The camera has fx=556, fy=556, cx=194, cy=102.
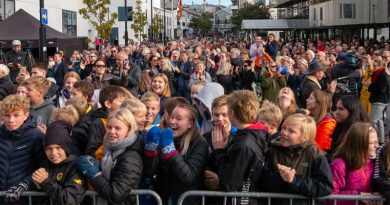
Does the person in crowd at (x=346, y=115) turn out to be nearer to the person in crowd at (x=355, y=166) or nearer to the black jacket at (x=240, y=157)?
the person in crowd at (x=355, y=166)

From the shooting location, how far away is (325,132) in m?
6.16

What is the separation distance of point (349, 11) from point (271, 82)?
26435 mm

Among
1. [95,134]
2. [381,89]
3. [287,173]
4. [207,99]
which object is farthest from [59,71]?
[287,173]

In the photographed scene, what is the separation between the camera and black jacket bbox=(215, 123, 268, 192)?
4496mm

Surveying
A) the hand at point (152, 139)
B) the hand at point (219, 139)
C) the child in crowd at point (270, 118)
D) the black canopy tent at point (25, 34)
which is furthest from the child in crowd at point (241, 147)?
the black canopy tent at point (25, 34)

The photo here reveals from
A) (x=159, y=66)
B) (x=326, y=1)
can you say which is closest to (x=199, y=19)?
(x=326, y=1)

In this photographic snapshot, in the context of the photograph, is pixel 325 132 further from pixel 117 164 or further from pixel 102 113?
pixel 117 164

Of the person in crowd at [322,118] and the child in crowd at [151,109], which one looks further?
the child in crowd at [151,109]

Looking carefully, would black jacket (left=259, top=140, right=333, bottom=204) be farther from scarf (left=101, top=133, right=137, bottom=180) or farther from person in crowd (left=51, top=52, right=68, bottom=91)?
person in crowd (left=51, top=52, right=68, bottom=91)

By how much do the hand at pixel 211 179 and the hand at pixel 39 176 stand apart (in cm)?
137

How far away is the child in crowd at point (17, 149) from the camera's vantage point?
4.93m

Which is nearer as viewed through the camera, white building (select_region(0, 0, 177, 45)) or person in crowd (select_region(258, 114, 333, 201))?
person in crowd (select_region(258, 114, 333, 201))

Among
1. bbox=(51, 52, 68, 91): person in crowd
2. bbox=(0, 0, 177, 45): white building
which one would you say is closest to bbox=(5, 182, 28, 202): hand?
bbox=(51, 52, 68, 91): person in crowd

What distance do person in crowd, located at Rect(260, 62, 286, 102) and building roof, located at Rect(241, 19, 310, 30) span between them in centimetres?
3929
